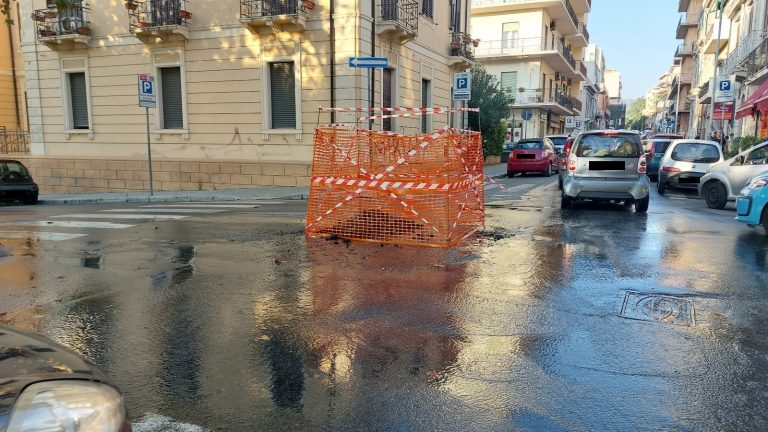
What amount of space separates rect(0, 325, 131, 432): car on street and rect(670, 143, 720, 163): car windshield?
17.4m

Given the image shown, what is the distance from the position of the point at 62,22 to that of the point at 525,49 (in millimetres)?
31077

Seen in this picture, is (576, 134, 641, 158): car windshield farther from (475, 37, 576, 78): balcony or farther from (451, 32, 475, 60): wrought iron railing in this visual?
(475, 37, 576, 78): balcony

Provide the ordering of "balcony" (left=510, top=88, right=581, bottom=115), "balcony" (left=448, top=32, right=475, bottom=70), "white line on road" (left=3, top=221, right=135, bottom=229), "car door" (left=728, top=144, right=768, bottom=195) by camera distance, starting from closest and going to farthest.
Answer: "white line on road" (left=3, top=221, right=135, bottom=229) < "car door" (left=728, top=144, right=768, bottom=195) < "balcony" (left=448, top=32, right=475, bottom=70) < "balcony" (left=510, top=88, right=581, bottom=115)

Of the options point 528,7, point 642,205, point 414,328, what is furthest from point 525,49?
point 414,328

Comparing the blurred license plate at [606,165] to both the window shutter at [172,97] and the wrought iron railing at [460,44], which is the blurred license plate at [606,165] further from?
the window shutter at [172,97]

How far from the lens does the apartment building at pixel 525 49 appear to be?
41.6 m

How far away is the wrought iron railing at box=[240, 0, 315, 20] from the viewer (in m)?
17.3

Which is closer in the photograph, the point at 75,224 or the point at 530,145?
the point at 75,224

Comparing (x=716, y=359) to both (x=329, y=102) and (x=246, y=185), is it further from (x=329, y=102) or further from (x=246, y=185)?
(x=246, y=185)

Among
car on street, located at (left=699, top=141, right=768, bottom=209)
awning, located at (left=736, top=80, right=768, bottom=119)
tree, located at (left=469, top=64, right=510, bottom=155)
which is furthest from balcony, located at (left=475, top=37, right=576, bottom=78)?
car on street, located at (left=699, top=141, right=768, bottom=209)

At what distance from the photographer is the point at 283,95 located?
62.0ft

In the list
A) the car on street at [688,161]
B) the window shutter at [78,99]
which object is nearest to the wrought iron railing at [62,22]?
the window shutter at [78,99]

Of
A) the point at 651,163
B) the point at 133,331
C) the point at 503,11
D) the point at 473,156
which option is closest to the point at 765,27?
the point at 651,163

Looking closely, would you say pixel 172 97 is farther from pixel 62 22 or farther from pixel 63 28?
pixel 62 22
